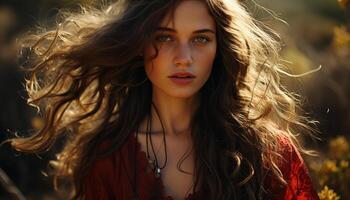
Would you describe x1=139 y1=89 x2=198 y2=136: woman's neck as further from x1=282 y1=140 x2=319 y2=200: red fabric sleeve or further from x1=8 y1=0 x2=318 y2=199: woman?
x1=282 y1=140 x2=319 y2=200: red fabric sleeve

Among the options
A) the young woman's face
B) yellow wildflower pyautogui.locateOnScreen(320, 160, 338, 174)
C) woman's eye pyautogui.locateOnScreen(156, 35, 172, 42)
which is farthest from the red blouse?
yellow wildflower pyautogui.locateOnScreen(320, 160, 338, 174)

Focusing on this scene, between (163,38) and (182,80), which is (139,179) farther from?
(163,38)

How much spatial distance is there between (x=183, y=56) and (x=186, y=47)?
42mm

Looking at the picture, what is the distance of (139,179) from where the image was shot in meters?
3.71

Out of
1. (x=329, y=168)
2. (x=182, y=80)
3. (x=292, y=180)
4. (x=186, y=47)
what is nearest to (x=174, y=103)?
(x=182, y=80)

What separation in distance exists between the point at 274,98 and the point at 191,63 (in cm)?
64

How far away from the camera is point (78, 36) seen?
13.1ft

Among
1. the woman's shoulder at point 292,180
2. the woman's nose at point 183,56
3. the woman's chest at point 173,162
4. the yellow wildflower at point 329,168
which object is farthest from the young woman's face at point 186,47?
the yellow wildflower at point 329,168

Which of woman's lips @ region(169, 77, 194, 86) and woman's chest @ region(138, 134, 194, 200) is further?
woman's chest @ region(138, 134, 194, 200)

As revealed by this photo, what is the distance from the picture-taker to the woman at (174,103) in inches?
141

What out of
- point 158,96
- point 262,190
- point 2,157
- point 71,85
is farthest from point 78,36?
point 2,157

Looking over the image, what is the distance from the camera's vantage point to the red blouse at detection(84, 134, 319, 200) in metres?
3.66

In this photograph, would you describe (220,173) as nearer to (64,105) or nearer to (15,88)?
(64,105)

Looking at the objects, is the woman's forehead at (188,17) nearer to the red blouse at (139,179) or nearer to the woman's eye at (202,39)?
the woman's eye at (202,39)
